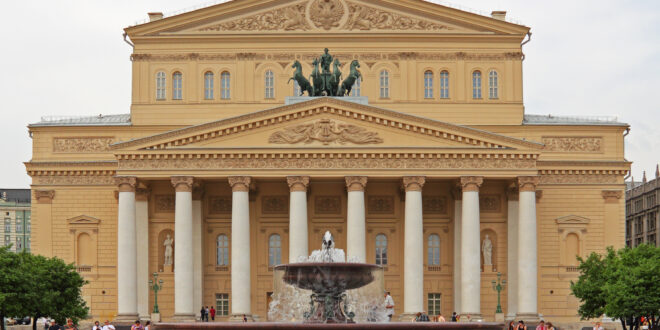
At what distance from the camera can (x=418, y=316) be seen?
54.5 m

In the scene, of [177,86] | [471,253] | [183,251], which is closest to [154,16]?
[177,86]

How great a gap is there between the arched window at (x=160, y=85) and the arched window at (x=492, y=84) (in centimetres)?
1884

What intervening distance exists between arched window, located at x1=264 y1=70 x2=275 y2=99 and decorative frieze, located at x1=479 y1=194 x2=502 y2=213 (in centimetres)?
1367

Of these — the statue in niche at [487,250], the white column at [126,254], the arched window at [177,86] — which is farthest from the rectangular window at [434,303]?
the arched window at [177,86]

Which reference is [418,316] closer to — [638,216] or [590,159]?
[590,159]

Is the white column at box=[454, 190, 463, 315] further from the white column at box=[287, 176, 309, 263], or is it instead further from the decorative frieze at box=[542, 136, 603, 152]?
the white column at box=[287, 176, 309, 263]

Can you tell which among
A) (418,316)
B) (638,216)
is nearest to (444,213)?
(418,316)

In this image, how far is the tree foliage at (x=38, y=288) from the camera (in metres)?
52.4

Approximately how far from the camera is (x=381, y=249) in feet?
214

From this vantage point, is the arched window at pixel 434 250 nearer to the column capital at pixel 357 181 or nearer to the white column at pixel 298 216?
the column capital at pixel 357 181

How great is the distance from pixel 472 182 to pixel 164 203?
16900mm

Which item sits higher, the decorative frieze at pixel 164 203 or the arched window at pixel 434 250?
the decorative frieze at pixel 164 203

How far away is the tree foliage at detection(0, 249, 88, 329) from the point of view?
52.4m

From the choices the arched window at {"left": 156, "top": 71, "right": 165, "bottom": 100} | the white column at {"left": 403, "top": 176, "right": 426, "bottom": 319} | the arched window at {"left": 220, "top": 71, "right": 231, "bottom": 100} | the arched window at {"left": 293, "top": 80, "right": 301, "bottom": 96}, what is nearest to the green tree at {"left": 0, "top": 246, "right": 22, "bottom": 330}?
the arched window at {"left": 156, "top": 71, "right": 165, "bottom": 100}
